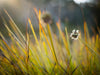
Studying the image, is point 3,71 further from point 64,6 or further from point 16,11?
point 64,6

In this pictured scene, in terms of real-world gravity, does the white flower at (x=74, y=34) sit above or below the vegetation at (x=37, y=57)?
above

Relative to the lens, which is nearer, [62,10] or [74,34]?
[74,34]

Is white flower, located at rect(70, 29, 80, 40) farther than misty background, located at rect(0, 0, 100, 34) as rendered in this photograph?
No

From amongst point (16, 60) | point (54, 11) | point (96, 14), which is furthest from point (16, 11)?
point (96, 14)

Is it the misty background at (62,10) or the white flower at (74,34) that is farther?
the misty background at (62,10)

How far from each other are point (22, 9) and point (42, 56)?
1.21ft

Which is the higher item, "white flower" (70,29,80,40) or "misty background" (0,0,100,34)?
"misty background" (0,0,100,34)

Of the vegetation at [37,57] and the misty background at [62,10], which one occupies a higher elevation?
the misty background at [62,10]

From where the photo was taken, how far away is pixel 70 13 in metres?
3.46

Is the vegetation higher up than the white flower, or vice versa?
the white flower

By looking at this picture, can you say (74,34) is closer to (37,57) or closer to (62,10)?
(37,57)

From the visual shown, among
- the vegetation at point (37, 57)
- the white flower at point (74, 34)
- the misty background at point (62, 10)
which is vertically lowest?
the vegetation at point (37, 57)

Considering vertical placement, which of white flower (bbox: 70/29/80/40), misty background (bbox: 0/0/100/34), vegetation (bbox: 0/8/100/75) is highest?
misty background (bbox: 0/0/100/34)

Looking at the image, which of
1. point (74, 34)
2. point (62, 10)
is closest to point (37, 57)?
point (74, 34)
